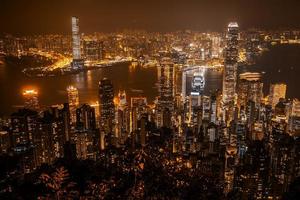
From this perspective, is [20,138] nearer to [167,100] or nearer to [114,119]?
[114,119]

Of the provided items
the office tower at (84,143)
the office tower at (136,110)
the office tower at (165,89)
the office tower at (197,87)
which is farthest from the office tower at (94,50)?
the office tower at (84,143)

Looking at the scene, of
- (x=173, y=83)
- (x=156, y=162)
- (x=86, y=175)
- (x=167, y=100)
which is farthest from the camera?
(x=173, y=83)

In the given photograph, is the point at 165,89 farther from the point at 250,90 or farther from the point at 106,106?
the point at 250,90

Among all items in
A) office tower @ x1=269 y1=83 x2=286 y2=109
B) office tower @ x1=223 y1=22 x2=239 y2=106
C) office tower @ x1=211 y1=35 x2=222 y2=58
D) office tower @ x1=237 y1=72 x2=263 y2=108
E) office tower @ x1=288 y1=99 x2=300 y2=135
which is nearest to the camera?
office tower @ x1=288 y1=99 x2=300 y2=135

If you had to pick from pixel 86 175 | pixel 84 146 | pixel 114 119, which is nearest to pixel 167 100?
pixel 114 119

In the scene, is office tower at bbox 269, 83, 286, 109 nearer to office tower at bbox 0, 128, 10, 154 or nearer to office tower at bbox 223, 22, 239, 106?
office tower at bbox 223, 22, 239, 106

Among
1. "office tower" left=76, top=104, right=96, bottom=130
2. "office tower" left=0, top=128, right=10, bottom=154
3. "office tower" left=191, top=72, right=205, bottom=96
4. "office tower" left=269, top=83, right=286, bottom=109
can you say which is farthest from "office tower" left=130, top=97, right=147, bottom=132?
"office tower" left=269, top=83, right=286, bottom=109

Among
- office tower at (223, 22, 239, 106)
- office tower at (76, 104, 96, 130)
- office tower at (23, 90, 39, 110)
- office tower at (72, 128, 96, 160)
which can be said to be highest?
office tower at (223, 22, 239, 106)

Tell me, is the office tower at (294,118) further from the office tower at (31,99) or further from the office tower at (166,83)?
the office tower at (31,99)
